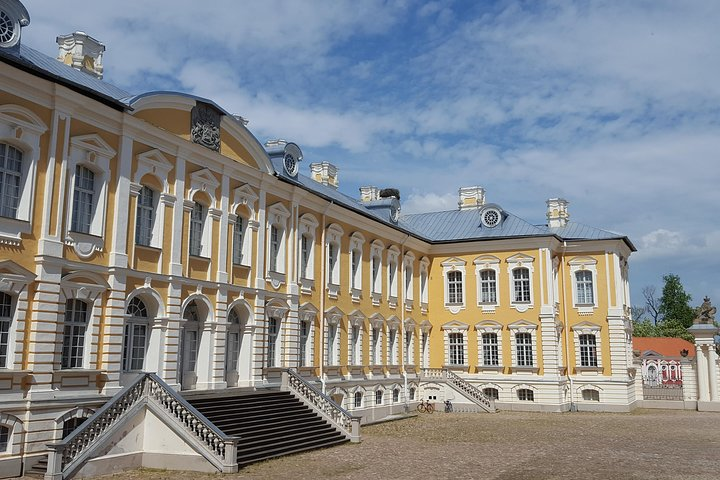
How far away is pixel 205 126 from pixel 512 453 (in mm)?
12578

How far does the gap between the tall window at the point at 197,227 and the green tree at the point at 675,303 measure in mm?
66169

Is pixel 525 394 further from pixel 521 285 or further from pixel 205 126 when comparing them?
pixel 205 126

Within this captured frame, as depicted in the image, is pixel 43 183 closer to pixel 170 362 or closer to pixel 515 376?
pixel 170 362

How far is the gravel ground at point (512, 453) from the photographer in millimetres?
15430

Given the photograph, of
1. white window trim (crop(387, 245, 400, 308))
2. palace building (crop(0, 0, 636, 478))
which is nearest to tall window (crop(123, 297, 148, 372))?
palace building (crop(0, 0, 636, 478))

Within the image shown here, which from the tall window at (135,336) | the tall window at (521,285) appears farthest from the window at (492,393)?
the tall window at (135,336)

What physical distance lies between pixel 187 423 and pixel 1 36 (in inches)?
377

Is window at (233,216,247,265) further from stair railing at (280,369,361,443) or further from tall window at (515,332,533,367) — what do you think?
tall window at (515,332,533,367)

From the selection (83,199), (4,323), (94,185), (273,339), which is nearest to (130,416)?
(4,323)

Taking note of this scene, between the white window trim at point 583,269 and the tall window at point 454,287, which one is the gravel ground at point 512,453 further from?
the tall window at point 454,287

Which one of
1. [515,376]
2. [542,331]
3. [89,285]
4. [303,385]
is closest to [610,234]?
[542,331]

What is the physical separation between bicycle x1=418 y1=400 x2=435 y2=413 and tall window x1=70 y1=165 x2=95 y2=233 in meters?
20.2

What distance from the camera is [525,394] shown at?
33969 millimetres

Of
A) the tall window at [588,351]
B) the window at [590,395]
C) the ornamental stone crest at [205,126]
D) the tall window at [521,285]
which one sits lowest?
the window at [590,395]
